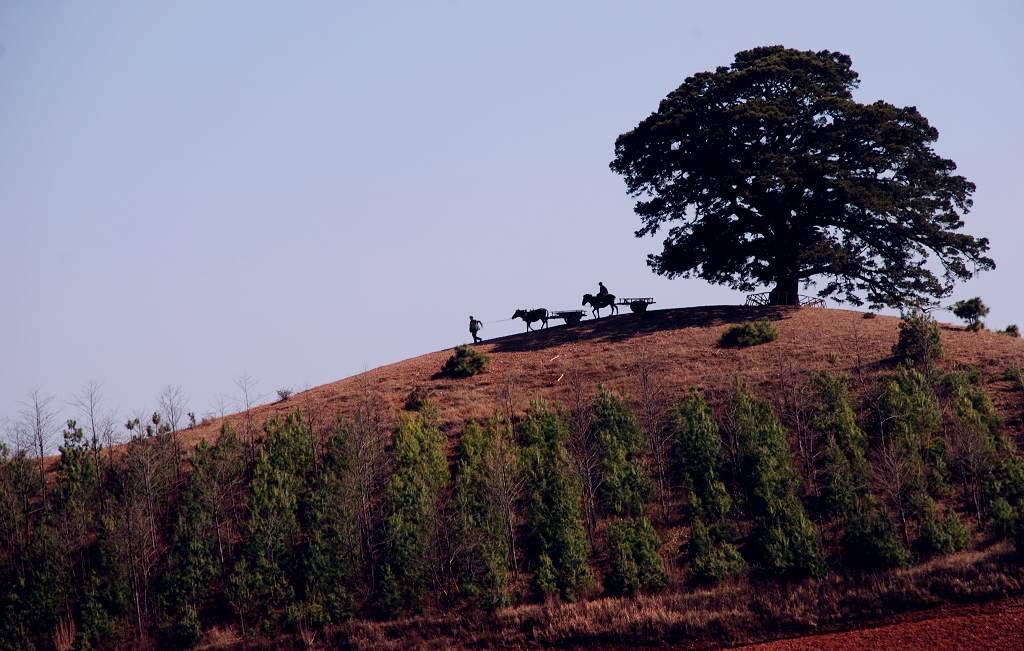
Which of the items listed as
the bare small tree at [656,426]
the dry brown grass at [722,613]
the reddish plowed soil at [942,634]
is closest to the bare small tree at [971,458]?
the dry brown grass at [722,613]

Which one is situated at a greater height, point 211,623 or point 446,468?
point 446,468

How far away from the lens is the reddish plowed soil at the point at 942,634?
110 ft

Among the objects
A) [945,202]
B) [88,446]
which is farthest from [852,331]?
[88,446]

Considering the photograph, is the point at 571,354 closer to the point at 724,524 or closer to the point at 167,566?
the point at 724,524

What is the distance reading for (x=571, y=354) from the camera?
61719 millimetres

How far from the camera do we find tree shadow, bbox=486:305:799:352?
213 ft

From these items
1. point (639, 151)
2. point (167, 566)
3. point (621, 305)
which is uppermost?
point (639, 151)

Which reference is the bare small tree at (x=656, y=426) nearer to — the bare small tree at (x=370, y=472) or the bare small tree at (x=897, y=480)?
the bare small tree at (x=897, y=480)

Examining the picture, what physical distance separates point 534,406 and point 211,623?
18999 millimetres

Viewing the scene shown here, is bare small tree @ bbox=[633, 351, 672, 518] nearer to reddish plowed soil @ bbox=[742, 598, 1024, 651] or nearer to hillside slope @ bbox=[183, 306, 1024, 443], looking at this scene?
hillside slope @ bbox=[183, 306, 1024, 443]

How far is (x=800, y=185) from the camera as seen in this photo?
63.6 metres

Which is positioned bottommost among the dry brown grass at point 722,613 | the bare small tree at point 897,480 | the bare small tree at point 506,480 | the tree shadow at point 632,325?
the dry brown grass at point 722,613

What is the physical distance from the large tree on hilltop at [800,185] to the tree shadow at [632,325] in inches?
85.1

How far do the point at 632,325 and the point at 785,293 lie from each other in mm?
10306
